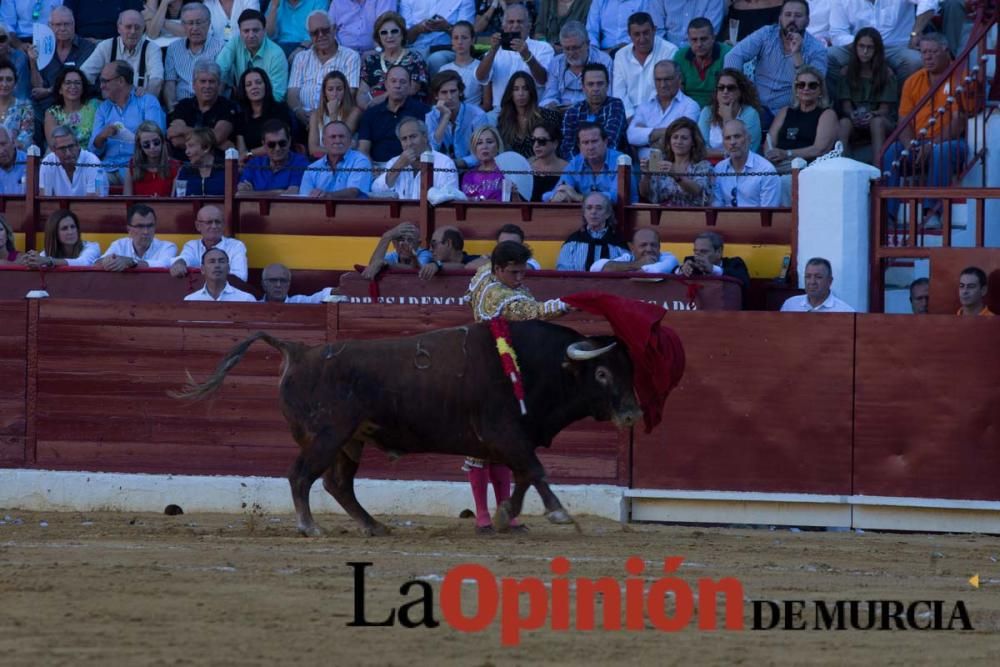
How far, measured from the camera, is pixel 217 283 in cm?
1252

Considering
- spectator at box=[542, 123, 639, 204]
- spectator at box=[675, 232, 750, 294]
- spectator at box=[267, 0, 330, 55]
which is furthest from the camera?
spectator at box=[267, 0, 330, 55]

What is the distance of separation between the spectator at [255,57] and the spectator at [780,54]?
356 centimetres

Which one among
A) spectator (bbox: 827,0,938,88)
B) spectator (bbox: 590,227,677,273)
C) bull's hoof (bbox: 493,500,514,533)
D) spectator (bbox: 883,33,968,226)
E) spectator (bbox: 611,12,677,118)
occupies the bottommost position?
bull's hoof (bbox: 493,500,514,533)

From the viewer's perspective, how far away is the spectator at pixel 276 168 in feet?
44.8

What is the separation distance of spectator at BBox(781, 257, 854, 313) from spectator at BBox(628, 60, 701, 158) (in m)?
1.94

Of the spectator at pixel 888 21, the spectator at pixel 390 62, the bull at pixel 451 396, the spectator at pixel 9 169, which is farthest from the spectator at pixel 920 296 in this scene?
the spectator at pixel 9 169

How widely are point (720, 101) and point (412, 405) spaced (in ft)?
15.0

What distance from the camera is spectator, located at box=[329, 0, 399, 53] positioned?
15.2 meters

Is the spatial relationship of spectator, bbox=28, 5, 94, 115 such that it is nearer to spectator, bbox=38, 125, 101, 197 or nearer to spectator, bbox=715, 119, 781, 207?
spectator, bbox=38, 125, 101, 197

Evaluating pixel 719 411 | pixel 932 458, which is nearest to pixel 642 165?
pixel 719 411

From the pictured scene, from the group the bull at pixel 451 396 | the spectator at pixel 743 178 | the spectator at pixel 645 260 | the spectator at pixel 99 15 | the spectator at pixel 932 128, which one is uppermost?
the spectator at pixel 99 15

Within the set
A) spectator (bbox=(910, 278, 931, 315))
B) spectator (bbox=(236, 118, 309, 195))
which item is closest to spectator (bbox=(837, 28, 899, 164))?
spectator (bbox=(910, 278, 931, 315))

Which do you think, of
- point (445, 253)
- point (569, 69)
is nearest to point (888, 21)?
point (569, 69)

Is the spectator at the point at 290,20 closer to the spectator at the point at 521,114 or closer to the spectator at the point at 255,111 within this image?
the spectator at the point at 255,111
